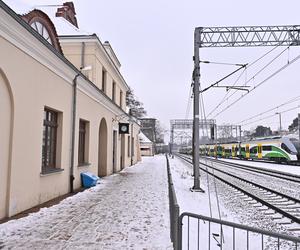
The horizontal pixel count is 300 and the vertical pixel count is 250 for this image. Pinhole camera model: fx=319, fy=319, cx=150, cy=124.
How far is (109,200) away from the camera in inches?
394

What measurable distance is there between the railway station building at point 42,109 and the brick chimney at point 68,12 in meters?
3.01

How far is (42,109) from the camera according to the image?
9016 mm

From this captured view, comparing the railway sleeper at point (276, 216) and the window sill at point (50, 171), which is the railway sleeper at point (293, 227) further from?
the window sill at point (50, 171)

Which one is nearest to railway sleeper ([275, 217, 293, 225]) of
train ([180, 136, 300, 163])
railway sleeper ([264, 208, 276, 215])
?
railway sleeper ([264, 208, 276, 215])

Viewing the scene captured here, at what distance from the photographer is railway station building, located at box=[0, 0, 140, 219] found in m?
7.20

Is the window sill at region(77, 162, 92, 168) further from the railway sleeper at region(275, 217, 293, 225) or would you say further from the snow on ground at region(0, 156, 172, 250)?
the railway sleeper at region(275, 217, 293, 225)

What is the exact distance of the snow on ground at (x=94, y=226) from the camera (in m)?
5.53

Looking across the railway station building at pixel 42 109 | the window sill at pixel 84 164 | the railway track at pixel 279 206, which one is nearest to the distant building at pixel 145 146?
the railway station building at pixel 42 109

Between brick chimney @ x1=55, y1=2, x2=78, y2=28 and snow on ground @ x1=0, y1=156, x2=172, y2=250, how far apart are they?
45.5ft

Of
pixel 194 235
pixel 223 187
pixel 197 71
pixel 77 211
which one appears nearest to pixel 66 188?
pixel 77 211

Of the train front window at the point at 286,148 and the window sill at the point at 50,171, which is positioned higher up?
the train front window at the point at 286,148

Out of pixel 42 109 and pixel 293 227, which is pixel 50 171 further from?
pixel 293 227

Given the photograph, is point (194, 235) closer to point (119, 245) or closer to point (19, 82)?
point (119, 245)

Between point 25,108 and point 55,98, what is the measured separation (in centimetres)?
215
